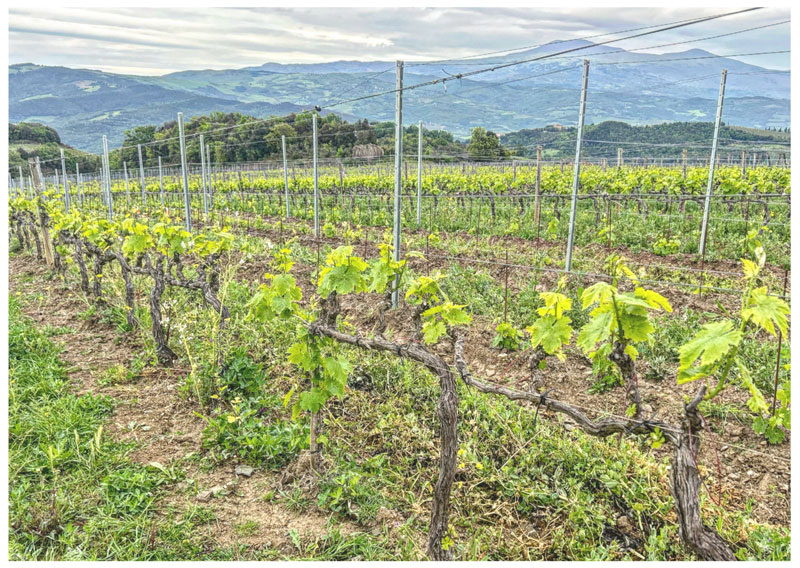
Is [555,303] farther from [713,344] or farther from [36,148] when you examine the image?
[36,148]

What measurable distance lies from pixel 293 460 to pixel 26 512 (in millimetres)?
1620

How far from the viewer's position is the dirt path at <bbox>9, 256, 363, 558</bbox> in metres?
3.20

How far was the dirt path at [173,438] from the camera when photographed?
3201 mm

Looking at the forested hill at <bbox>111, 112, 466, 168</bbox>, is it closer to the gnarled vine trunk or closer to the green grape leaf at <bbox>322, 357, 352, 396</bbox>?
the green grape leaf at <bbox>322, 357, 352, 396</bbox>

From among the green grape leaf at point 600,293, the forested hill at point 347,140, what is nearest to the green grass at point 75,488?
the green grape leaf at point 600,293

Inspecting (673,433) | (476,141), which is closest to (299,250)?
(673,433)

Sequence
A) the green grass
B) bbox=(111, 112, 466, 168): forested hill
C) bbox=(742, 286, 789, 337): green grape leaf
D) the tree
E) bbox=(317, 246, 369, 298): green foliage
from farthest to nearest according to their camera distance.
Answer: the tree
bbox=(111, 112, 466, 168): forested hill
bbox=(317, 246, 369, 298): green foliage
the green grass
bbox=(742, 286, 789, 337): green grape leaf

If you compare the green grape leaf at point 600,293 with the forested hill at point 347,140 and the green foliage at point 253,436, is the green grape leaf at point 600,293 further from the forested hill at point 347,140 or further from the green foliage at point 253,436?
the forested hill at point 347,140

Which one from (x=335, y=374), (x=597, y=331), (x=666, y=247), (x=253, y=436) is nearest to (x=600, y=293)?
(x=597, y=331)

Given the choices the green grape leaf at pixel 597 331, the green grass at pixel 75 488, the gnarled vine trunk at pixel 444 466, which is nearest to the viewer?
the green grape leaf at pixel 597 331

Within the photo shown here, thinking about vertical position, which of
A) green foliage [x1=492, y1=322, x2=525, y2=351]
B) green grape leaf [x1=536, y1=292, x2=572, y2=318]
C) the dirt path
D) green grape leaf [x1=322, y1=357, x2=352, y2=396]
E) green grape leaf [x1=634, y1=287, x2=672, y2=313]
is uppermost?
green grape leaf [x1=634, y1=287, x2=672, y2=313]

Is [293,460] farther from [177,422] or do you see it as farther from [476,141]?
[476,141]

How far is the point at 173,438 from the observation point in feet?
13.9

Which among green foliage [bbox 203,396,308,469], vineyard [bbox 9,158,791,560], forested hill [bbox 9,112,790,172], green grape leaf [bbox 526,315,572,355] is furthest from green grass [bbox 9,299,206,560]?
forested hill [bbox 9,112,790,172]
